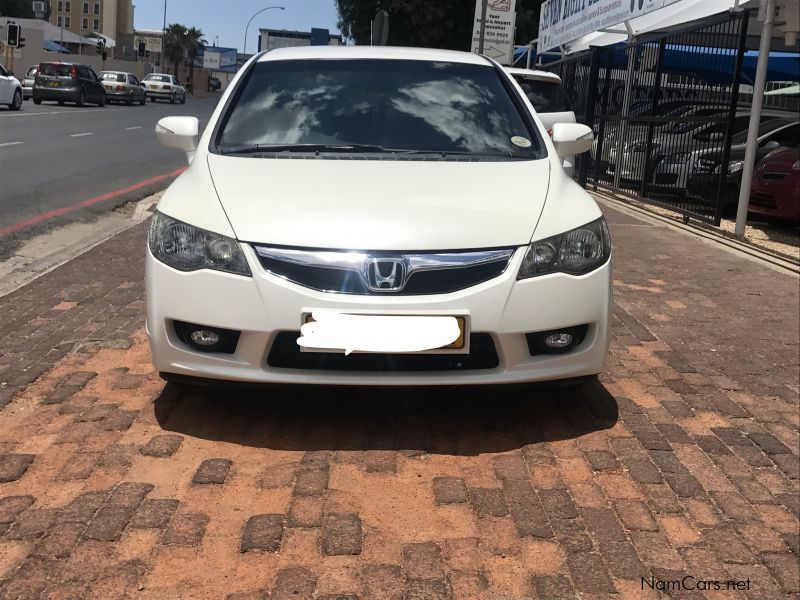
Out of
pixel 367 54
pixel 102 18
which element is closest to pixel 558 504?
pixel 367 54

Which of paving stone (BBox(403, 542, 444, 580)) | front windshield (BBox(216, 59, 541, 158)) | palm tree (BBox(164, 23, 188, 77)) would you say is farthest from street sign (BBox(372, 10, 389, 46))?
palm tree (BBox(164, 23, 188, 77))

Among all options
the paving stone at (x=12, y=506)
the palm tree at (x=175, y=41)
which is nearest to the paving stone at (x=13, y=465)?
the paving stone at (x=12, y=506)

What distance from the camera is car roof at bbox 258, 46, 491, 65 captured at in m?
4.90

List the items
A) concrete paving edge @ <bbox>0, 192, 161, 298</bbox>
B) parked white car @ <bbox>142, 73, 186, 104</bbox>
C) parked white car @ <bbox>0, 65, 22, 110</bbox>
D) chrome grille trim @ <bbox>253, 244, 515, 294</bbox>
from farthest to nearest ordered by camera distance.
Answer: parked white car @ <bbox>142, 73, 186, 104</bbox> → parked white car @ <bbox>0, 65, 22, 110</bbox> → concrete paving edge @ <bbox>0, 192, 161, 298</bbox> → chrome grille trim @ <bbox>253, 244, 515, 294</bbox>

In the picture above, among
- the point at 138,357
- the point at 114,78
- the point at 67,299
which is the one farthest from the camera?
the point at 114,78

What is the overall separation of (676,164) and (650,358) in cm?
750

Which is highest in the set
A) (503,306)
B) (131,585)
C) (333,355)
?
(503,306)

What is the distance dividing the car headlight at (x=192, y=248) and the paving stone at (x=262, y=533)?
89 centimetres

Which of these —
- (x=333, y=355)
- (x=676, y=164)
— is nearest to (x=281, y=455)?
(x=333, y=355)

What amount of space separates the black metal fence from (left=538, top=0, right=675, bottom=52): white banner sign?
0.52m

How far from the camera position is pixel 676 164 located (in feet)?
39.2

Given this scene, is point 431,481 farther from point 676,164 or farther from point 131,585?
point 676,164

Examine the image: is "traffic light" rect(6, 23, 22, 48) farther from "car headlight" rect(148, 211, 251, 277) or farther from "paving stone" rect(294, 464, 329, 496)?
"paving stone" rect(294, 464, 329, 496)

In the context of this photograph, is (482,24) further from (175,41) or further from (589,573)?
(175,41)
